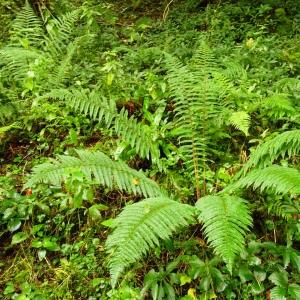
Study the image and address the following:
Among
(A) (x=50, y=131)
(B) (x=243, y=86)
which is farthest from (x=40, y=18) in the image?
(B) (x=243, y=86)

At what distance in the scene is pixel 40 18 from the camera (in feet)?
19.2

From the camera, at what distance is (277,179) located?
2.61 m

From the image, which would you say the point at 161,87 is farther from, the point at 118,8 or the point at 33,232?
the point at 118,8

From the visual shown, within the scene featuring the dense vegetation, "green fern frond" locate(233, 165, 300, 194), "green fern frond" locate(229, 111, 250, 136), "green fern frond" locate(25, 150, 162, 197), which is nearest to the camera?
"green fern frond" locate(233, 165, 300, 194)

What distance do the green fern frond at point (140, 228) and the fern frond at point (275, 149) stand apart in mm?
679

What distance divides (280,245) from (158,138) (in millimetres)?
1421

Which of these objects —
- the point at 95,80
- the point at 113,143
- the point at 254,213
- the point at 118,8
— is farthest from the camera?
the point at 118,8

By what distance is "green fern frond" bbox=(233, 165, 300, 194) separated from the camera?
8.17 ft

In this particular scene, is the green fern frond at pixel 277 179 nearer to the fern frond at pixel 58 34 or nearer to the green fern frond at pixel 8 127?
the green fern frond at pixel 8 127

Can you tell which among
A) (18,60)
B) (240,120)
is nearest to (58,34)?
(18,60)

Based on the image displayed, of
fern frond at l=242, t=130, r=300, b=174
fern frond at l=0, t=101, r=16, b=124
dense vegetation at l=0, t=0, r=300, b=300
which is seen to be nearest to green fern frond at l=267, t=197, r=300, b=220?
dense vegetation at l=0, t=0, r=300, b=300

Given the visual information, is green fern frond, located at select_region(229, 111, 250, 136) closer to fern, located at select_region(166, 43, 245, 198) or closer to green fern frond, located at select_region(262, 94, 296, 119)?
fern, located at select_region(166, 43, 245, 198)

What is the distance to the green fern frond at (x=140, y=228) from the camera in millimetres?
2355

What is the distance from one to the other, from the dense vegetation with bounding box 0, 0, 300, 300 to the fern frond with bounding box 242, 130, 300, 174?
0.4 inches
